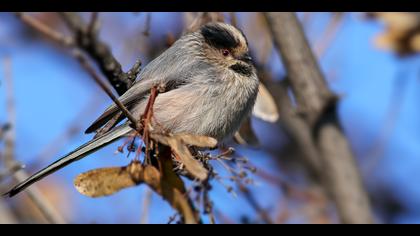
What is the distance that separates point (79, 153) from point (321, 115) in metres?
1.77

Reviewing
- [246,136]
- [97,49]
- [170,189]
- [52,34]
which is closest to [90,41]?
[97,49]

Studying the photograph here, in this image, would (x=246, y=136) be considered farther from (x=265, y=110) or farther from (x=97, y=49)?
(x=97, y=49)

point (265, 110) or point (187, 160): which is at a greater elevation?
point (187, 160)

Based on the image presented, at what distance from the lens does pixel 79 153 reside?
3336mm

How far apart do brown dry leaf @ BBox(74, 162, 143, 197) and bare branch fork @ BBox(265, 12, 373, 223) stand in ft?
6.75

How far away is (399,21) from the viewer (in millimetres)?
4312

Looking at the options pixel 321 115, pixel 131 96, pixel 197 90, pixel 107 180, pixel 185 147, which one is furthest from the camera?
pixel 321 115

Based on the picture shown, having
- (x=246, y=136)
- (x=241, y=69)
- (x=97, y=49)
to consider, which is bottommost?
(x=246, y=136)

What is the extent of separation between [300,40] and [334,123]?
0.63 metres

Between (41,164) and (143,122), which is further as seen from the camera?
(41,164)

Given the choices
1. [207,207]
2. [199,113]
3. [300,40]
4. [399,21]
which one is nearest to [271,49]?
[300,40]

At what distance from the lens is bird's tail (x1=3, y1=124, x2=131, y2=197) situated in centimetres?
306
